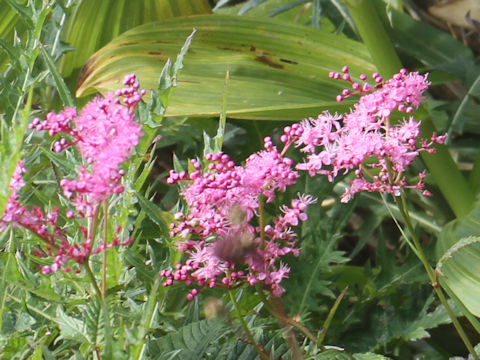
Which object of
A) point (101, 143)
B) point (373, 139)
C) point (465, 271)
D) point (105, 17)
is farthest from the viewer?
point (105, 17)

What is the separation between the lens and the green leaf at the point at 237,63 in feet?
3.36

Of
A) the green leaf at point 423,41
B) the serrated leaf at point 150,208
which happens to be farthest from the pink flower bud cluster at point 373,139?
the green leaf at point 423,41

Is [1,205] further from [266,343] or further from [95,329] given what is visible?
[266,343]

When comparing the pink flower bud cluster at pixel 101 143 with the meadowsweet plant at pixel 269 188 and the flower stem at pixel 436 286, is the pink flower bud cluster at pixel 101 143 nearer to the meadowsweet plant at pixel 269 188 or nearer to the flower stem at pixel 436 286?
the meadowsweet plant at pixel 269 188

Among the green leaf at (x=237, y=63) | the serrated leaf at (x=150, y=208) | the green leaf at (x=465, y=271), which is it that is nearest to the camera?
the serrated leaf at (x=150, y=208)

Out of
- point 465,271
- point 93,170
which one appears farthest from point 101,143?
point 465,271

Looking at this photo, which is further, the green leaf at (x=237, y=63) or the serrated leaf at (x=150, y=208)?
the green leaf at (x=237, y=63)

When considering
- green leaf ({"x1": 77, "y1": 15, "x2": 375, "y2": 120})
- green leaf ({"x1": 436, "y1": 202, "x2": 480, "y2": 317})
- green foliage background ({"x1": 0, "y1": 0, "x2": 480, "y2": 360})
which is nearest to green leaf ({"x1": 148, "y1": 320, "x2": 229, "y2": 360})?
green foliage background ({"x1": 0, "y1": 0, "x2": 480, "y2": 360})

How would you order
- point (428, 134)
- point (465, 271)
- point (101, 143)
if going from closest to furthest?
point (101, 143) < point (465, 271) < point (428, 134)

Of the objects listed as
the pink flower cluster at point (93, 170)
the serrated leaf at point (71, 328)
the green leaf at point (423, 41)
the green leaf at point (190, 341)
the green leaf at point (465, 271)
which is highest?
the green leaf at point (423, 41)

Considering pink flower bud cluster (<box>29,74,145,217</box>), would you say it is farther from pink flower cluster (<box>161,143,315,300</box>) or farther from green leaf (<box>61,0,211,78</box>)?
green leaf (<box>61,0,211,78</box>)

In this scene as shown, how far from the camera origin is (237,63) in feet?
3.59

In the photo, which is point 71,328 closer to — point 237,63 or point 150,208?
point 150,208

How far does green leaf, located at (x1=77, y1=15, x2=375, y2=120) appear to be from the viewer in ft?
3.36
